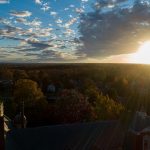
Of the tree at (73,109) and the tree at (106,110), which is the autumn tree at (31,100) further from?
the tree at (106,110)

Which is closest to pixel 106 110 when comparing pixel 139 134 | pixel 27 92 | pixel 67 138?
pixel 67 138

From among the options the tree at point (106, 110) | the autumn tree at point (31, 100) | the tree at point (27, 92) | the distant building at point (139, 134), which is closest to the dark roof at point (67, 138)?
the distant building at point (139, 134)

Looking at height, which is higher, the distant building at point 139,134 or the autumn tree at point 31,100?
the distant building at point 139,134

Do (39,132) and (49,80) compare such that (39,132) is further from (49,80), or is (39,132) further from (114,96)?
(49,80)

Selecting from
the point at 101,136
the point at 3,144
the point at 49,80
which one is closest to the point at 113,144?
the point at 101,136

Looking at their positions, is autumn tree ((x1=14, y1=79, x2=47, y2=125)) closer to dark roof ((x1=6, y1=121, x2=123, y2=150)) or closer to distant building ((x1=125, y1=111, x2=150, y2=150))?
dark roof ((x1=6, y1=121, x2=123, y2=150))

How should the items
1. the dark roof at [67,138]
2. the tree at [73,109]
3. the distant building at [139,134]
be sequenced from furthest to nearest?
the tree at [73,109] → the dark roof at [67,138] → the distant building at [139,134]

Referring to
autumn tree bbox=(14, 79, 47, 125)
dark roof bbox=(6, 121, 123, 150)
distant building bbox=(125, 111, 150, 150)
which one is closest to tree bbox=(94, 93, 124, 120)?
autumn tree bbox=(14, 79, 47, 125)

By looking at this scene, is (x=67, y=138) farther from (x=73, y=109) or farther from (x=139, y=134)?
(x=73, y=109)
